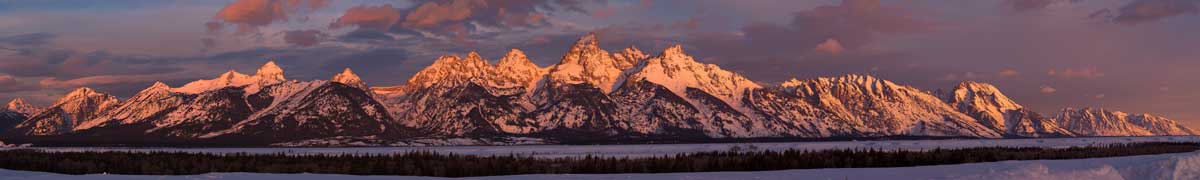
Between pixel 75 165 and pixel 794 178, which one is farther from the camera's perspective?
pixel 75 165

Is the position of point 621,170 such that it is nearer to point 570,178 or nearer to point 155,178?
point 570,178

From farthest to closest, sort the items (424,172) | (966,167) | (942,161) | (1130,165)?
(942,161), (424,172), (966,167), (1130,165)

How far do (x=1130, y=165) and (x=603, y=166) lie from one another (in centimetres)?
2939

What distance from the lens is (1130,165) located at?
1563 inches

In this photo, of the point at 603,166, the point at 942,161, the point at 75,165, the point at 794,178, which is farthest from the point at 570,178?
the point at 75,165

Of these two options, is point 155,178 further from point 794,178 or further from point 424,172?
point 794,178

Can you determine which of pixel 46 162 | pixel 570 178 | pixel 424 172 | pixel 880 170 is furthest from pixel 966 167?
pixel 46 162

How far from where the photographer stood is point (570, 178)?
132ft

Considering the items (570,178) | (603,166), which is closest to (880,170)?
(570,178)

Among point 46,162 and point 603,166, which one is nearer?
point 603,166

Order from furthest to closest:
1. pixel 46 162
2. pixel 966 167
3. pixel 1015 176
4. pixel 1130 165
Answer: pixel 46 162, pixel 966 167, pixel 1130 165, pixel 1015 176

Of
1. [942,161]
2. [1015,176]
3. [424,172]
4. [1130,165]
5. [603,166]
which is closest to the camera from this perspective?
[1015,176]

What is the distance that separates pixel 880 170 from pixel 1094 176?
9.45 metres

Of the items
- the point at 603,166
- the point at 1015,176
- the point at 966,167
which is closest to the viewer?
the point at 1015,176
